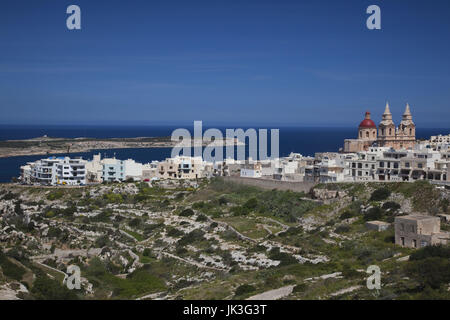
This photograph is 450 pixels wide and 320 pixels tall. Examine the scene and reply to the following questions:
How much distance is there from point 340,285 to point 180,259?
12.9 meters

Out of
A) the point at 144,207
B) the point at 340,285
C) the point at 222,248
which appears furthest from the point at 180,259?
the point at 144,207

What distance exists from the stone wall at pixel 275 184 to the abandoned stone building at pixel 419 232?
1647 cm

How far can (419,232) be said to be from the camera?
2383cm

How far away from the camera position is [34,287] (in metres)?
22.1

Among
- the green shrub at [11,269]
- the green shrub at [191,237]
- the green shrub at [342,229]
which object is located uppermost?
the green shrub at [342,229]

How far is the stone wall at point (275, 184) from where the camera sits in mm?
41750

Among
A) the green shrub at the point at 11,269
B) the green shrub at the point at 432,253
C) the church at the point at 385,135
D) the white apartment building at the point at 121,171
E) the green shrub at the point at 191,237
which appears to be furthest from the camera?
the white apartment building at the point at 121,171

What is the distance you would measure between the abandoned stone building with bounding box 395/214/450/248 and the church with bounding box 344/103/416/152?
28.4m

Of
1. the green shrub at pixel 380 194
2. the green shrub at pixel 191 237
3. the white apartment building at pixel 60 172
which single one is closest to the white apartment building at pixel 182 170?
the white apartment building at pixel 60 172

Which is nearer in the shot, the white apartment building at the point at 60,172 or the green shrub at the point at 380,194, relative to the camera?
the green shrub at the point at 380,194

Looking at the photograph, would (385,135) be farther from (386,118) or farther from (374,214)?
(374,214)

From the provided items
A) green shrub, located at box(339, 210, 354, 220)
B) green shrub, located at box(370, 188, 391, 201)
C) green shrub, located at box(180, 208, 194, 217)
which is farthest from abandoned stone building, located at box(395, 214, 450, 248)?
green shrub, located at box(180, 208, 194, 217)

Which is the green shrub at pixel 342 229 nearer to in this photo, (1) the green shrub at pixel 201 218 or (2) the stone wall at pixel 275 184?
(2) the stone wall at pixel 275 184

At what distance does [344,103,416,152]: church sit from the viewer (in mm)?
52312
